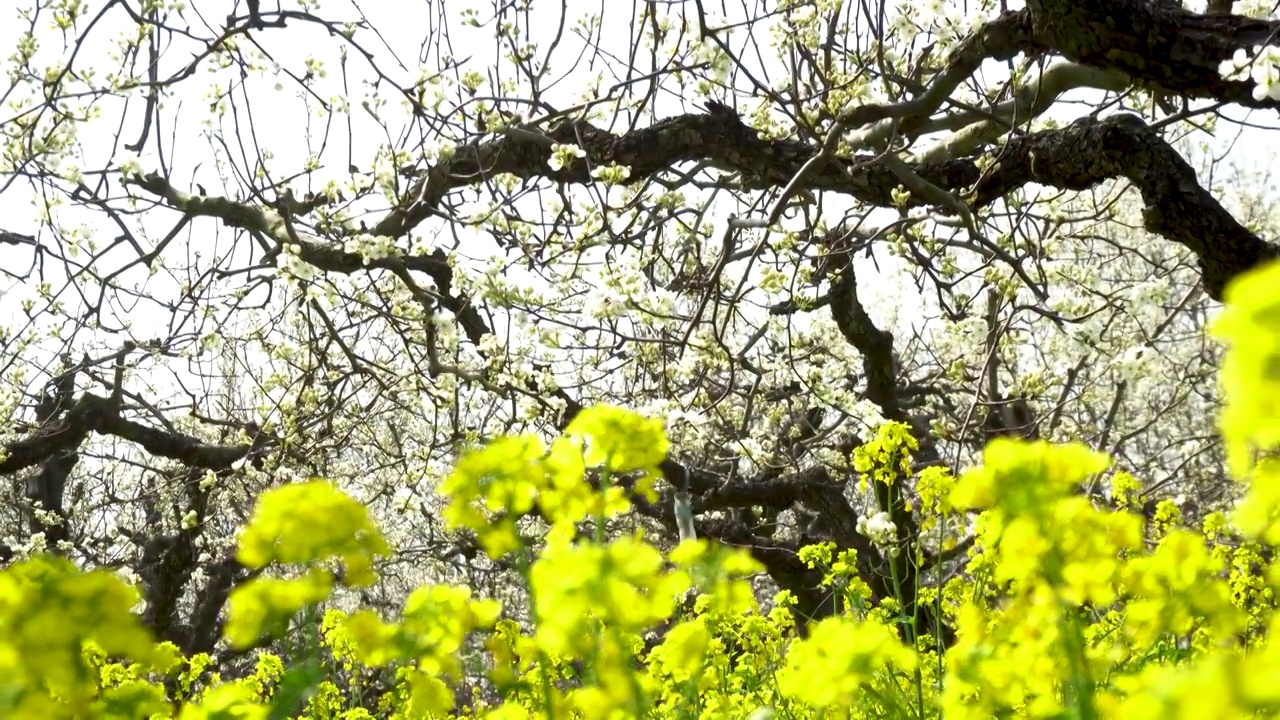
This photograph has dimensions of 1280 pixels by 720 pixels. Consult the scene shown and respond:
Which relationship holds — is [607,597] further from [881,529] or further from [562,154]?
[562,154]

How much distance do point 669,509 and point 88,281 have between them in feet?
12.8

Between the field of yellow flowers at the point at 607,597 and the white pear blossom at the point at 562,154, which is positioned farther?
the white pear blossom at the point at 562,154

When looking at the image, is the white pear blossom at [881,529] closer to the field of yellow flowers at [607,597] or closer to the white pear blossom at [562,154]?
the field of yellow flowers at [607,597]

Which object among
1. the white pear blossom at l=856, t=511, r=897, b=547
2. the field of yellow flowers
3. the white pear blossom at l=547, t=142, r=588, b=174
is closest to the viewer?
the field of yellow flowers

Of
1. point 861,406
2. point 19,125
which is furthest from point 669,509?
point 19,125

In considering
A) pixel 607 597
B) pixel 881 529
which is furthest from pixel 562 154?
pixel 607 597

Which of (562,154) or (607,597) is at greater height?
(562,154)

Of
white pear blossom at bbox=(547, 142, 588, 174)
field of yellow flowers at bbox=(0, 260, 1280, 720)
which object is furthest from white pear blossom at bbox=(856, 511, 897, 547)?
white pear blossom at bbox=(547, 142, 588, 174)

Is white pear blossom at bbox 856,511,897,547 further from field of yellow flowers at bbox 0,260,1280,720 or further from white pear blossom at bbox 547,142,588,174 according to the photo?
white pear blossom at bbox 547,142,588,174

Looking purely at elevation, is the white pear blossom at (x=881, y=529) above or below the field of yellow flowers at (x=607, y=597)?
above

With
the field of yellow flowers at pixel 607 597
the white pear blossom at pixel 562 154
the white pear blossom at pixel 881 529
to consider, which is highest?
the white pear blossom at pixel 562 154

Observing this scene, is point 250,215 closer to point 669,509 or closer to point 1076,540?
point 669,509

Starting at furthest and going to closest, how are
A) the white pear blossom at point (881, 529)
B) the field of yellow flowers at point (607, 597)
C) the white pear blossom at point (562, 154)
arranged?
the white pear blossom at point (562, 154), the white pear blossom at point (881, 529), the field of yellow flowers at point (607, 597)

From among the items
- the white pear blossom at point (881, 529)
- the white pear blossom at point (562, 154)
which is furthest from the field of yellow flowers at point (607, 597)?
the white pear blossom at point (562, 154)
